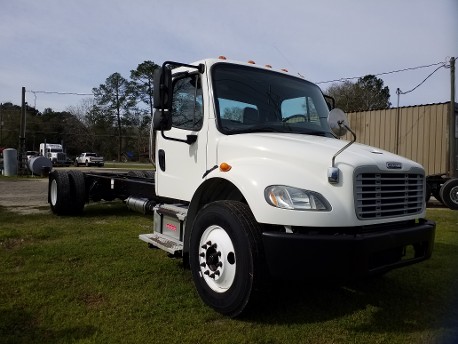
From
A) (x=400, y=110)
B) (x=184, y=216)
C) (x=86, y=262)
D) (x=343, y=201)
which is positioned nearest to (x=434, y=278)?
(x=343, y=201)

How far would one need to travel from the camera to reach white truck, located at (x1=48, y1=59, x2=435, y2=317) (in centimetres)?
331

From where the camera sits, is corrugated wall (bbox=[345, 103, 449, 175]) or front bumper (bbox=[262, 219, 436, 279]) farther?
corrugated wall (bbox=[345, 103, 449, 175])

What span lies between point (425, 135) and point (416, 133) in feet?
0.98

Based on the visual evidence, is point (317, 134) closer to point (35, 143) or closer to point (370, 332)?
point (370, 332)

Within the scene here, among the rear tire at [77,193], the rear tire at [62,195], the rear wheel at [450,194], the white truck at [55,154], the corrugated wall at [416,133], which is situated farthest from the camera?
the white truck at [55,154]

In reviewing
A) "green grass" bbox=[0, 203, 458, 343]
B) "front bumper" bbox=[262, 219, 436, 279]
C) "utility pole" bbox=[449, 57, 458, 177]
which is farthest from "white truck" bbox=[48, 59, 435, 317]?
"utility pole" bbox=[449, 57, 458, 177]

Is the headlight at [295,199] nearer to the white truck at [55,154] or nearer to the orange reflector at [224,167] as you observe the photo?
the orange reflector at [224,167]

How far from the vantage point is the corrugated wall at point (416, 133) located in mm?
14414

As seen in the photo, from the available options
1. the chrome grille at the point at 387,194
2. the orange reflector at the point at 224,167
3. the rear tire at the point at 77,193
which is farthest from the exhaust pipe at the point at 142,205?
the chrome grille at the point at 387,194

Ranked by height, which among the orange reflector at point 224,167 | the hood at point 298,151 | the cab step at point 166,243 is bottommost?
the cab step at point 166,243

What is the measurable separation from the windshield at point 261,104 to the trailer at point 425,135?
31.7 ft

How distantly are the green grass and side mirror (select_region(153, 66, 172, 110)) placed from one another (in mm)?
1912

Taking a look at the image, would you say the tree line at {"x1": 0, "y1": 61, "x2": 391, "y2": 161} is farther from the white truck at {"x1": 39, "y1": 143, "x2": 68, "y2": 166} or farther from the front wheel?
the front wheel

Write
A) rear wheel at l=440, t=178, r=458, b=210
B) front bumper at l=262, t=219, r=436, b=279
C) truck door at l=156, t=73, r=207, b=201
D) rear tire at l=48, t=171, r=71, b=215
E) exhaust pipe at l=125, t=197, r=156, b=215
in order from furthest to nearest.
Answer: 1. rear wheel at l=440, t=178, r=458, b=210
2. rear tire at l=48, t=171, r=71, b=215
3. exhaust pipe at l=125, t=197, r=156, b=215
4. truck door at l=156, t=73, r=207, b=201
5. front bumper at l=262, t=219, r=436, b=279
